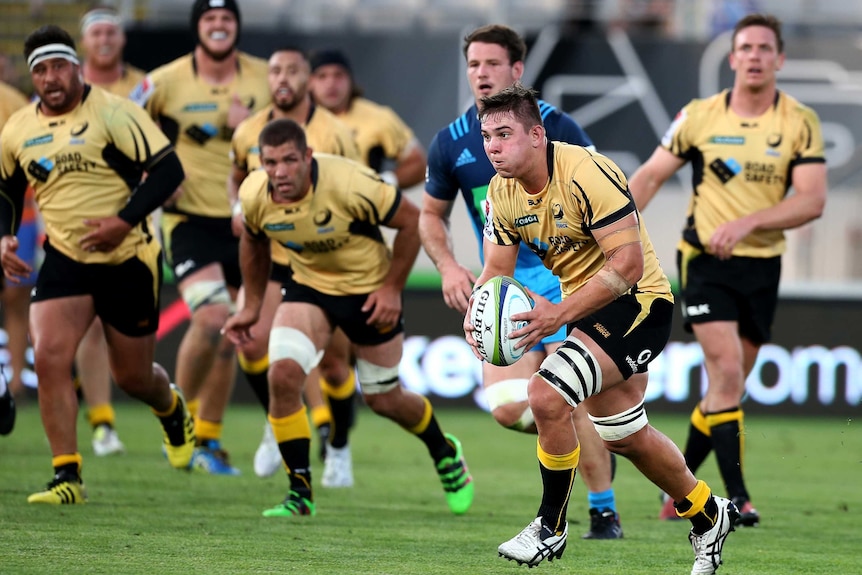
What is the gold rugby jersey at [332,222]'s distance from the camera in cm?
778

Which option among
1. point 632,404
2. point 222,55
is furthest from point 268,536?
point 222,55

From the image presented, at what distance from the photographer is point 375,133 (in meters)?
11.5

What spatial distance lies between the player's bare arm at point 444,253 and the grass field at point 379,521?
4.02 ft

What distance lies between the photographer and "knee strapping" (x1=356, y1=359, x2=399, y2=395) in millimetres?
8177

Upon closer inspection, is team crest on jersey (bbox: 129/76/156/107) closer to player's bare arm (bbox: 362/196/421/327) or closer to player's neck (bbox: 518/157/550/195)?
player's bare arm (bbox: 362/196/421/327)

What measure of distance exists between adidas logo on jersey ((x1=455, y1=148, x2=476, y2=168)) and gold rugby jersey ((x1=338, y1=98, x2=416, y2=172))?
402 centimetres

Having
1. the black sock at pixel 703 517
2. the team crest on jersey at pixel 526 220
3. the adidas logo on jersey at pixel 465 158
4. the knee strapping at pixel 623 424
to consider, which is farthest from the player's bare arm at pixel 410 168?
the black sock at pixel 703 517

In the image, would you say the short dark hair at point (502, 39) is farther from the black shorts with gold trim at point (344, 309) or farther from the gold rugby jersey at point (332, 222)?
the black shorts with gold trim at point (344, 309)

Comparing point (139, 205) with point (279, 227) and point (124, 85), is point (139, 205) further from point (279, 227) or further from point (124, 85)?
point (124, 85)

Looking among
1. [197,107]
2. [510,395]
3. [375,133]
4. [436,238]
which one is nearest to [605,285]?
[510,395]

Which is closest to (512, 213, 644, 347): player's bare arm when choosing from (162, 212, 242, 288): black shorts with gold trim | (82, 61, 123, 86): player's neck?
(162, 212, 242, 288): black shorts with gold trim

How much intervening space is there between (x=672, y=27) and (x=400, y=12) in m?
3.48

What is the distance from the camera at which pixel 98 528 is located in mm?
6812

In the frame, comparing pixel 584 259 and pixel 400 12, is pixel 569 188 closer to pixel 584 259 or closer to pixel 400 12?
pixel 584 259
